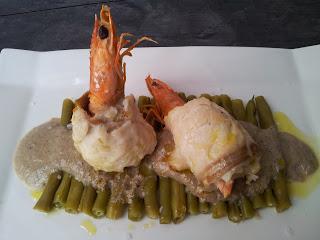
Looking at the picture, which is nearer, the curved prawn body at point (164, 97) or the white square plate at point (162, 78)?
the curved prawn body at point (164, 97)

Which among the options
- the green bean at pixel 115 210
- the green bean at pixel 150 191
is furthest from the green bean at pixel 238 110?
the green bean at pixel 115 210

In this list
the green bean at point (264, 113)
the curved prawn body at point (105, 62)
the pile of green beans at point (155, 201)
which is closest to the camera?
the curved prawn body at point (105, 62)

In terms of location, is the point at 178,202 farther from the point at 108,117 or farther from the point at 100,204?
the point at 108,117

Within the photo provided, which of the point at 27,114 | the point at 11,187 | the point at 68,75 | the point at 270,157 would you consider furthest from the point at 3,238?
the point at 270,157

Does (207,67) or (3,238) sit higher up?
(207,67)

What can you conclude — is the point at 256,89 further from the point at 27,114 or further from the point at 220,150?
the point at 27,114

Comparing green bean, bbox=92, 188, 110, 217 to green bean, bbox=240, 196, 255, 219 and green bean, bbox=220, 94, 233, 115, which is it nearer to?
green bean, bbox=240, 196, 255, 219

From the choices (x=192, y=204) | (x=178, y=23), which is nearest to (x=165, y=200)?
(x=192, y=204)

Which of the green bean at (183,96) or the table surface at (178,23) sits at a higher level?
the table surface at (178,23)

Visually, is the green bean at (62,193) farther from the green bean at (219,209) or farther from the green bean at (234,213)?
the green bean at (234,213)
